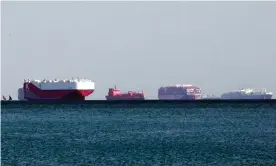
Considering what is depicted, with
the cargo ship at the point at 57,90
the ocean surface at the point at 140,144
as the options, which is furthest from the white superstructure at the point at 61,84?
the ocean surface at the point at 140,144

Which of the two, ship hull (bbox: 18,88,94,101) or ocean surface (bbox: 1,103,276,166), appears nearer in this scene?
ocean surface (bbox: 1,103,276,166)

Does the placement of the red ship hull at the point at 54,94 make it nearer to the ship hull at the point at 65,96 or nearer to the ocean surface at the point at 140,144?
the ship hull at the point at 65,96

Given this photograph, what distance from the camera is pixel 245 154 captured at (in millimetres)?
62938

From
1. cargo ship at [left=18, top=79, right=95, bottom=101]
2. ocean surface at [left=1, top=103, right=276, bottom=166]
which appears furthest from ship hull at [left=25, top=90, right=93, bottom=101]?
ocean surface at [left=1, top=103, right=276, bottom=166]

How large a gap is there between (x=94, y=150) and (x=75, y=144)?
18.5ft

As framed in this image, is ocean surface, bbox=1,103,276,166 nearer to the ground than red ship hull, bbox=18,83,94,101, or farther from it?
nearer to the ground

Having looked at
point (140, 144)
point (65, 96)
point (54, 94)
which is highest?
point (54, 94)

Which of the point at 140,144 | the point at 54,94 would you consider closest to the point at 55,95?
the point at 54,94

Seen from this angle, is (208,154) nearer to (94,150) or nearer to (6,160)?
(94,150)

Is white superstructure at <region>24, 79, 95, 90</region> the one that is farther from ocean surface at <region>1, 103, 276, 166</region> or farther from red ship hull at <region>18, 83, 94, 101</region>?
ocean surface at <region>1, 103, 276, 166</region>

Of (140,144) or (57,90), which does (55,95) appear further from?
(140,144)

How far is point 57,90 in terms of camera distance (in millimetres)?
185875

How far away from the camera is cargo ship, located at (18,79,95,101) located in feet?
610

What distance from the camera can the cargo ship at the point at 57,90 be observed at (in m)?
186
